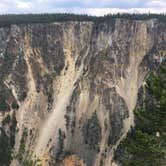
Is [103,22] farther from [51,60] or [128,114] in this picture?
[128,114]

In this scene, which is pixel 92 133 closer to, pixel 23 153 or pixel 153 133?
pixel 23 153

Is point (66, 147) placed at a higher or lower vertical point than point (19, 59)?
lower

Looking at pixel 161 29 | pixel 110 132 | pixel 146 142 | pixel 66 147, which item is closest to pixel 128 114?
pixel 110 132

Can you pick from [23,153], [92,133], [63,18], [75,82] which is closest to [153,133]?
[23,153]

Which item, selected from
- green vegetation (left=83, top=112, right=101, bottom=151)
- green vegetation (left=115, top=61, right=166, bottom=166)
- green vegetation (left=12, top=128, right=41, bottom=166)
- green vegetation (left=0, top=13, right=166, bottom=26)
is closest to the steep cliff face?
green vegetation (left=83, top=112, right=101, bottom=151)

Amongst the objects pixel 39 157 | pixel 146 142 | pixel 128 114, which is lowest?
pixel 39 157

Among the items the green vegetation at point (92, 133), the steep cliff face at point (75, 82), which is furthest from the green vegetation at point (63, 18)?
the green vegetation at point (92, 133)

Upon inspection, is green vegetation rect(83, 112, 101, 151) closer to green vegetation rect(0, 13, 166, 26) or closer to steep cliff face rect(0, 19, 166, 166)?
steep cliff face rect(0, 19, 166, 166)

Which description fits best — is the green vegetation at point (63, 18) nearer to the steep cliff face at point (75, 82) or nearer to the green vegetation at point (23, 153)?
the steep cliff face at point (75, 82)
